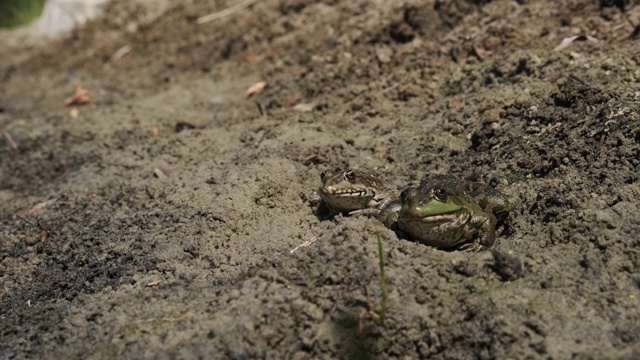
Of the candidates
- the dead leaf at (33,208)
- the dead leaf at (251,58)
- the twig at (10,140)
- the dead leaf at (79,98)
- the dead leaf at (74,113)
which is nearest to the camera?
the dead leaf at (33,208)

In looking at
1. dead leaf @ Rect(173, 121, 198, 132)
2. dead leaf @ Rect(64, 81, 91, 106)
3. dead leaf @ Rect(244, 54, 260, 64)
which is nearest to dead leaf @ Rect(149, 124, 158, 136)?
dead leaf @ Rect(173, 121, 198, 132)

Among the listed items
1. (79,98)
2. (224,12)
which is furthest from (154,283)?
(224,12)

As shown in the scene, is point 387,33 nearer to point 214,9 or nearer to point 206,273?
point 214,9

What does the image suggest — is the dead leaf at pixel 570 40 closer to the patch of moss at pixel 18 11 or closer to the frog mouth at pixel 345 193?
the frog mouth at pixel 345 193

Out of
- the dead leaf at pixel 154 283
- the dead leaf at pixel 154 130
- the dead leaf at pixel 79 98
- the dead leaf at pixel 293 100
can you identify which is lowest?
the dead leaf at pixel 79 98

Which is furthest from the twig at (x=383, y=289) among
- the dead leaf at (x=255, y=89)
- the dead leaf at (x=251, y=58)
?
the dead leaf at (x=251, y=58)

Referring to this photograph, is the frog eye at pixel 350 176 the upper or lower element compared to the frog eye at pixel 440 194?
lower

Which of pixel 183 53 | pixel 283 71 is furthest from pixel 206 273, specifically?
pixel 183 53
